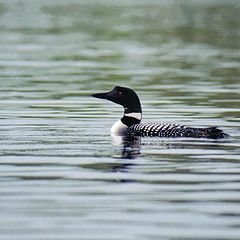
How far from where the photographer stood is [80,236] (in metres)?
11.4

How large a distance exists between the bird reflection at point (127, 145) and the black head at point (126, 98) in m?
0.93

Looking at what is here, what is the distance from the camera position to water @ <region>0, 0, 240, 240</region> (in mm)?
12070

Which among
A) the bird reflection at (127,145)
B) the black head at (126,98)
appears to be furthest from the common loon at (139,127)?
the bird reflection at (127,145)

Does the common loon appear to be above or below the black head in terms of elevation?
below

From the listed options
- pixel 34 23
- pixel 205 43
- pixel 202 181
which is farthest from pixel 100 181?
pixel 34 23

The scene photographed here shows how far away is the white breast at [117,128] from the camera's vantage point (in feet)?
62.1

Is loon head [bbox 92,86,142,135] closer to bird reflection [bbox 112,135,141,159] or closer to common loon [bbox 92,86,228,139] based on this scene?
common loon [bbox 92,86,228,139]

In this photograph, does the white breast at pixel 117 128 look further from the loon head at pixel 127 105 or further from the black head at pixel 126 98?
the black head at pixel 126 98

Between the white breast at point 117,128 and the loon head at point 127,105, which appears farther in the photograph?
the loon head at point 127,105

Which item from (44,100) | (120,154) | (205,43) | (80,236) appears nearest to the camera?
(80,236)

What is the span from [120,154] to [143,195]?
3.42 m

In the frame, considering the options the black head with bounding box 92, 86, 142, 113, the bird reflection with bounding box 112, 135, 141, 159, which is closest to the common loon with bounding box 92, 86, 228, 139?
the black head with bounding box 92, 86, 142, 113

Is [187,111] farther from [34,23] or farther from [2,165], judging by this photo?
[34,23]

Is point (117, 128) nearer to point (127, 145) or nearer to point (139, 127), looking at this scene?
point (139, 127)
